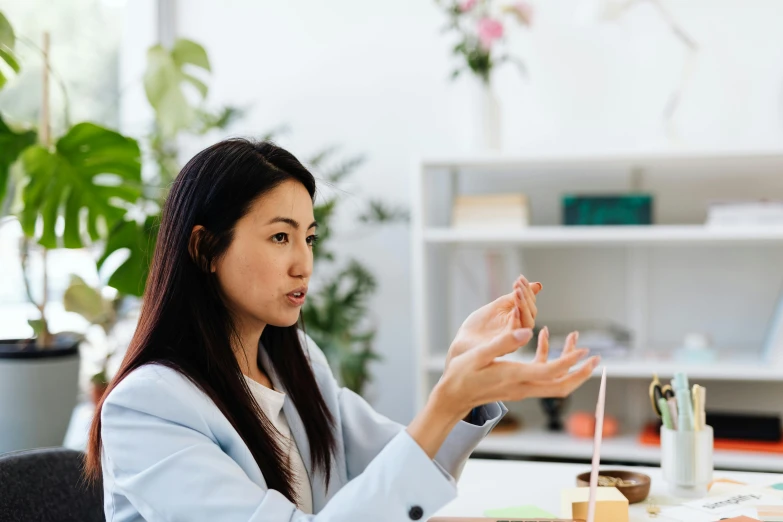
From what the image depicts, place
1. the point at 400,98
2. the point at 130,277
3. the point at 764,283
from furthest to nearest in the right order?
the point at 400,98, the point at 764,283, the point at 130,277

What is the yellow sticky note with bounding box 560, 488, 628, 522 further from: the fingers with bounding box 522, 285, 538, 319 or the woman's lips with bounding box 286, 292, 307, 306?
the woman's lips with bounding box 286, 292, 307, 306

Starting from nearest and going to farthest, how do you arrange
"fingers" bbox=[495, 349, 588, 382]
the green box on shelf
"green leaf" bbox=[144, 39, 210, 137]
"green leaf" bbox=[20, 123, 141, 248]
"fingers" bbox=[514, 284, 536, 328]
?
1. "fingers" bbox=[495, 349, 588, 382]
2. "fingers" bbox=[514, 284, 536, 328]
3. "green leaf" bbox=[20, 123, 141, 248]
4. "green leaf" bbox=[144, 39, 210, 137]
5. the green box on shelf

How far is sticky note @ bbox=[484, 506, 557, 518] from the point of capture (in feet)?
3.85

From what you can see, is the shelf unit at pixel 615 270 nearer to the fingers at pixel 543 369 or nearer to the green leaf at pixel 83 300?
the green leaf at pixel 83 300

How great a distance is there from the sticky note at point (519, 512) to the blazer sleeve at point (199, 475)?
0.34m

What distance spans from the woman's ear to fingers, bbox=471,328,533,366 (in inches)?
16.5

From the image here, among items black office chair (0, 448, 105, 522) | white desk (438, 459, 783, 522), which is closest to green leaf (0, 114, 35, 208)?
black office chair (0, 448, 105, 522)

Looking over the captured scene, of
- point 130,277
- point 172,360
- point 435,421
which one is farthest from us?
point 130,277

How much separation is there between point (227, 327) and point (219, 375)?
0.08 m

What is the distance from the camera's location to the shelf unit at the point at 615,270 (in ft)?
8.21

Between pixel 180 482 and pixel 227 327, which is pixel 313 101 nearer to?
pixel 227 327

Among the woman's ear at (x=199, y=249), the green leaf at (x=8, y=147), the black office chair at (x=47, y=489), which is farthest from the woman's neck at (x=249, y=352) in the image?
the green leaf at (x=8, y=147)

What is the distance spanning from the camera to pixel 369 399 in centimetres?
293

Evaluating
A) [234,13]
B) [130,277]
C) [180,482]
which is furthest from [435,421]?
[234,13]
